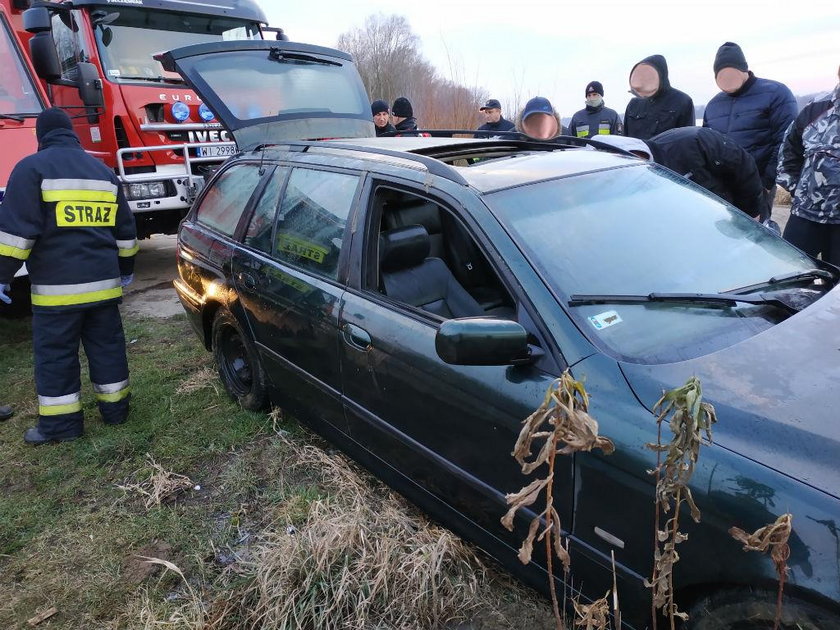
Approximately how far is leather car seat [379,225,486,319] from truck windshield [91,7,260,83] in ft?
16.6

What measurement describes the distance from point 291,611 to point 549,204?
1.75 m

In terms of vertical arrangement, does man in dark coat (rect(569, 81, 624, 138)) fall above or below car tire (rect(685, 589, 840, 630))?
above

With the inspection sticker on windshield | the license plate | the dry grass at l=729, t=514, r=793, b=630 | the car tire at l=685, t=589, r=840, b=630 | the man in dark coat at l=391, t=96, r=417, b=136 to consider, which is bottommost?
the car tire at l=685, t=589, r=840, b=630

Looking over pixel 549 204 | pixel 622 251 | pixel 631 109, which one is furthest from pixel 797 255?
pixel 631 109

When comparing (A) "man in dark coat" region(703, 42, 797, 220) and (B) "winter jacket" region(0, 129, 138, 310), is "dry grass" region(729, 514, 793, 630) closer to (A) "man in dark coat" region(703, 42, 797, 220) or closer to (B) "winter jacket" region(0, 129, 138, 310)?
(B) "winter jacket" region(0, 129, 138, 310)

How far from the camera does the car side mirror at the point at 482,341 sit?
1.71 metres

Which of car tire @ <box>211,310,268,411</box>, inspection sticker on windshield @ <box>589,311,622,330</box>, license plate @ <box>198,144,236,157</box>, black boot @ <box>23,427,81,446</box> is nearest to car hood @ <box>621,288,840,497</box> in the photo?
inspection sticker on windshield @ <box>589,311,622,330</box>

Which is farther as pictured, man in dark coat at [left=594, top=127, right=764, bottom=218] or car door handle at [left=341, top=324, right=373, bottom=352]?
man in dark coat at [left=594, top=127, right=764, bottom=218]

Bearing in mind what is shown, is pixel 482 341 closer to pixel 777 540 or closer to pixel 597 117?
pixel 777 540

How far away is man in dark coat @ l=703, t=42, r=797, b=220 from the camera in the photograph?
4.45 meters

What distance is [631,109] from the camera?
16.9 feet

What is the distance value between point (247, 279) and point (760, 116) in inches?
159

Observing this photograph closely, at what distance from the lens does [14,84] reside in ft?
16.5

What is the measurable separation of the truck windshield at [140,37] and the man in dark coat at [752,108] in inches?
212
